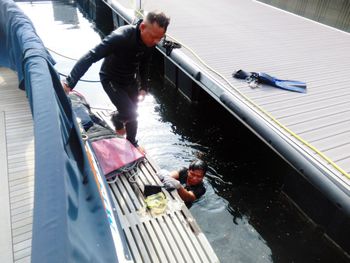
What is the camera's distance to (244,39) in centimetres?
697

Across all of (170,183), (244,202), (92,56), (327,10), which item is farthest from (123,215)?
(327,10)

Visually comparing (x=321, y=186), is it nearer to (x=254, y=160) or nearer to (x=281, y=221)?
(x=281, y=221)

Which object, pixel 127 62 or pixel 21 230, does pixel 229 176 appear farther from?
pixel 21 230

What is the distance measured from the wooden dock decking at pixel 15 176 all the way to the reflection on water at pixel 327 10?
13375mm

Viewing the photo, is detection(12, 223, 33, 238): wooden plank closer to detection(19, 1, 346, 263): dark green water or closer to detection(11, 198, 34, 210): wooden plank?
detection(11, 198, 34, 210): wooden plank

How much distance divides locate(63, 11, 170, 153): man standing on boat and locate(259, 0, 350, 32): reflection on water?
12.3 metres

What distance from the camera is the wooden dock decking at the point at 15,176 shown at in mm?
2342

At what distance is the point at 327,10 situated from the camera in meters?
13.4

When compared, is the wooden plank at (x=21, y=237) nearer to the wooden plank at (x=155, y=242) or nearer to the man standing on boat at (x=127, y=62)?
the wooden plank at (x=155, y=242)

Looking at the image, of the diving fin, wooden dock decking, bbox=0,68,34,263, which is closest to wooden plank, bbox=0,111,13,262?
wooden dock decking, bbox=0,68,34,263

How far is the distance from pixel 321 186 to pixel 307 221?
1055 millimetres

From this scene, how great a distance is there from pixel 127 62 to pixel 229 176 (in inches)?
97.6

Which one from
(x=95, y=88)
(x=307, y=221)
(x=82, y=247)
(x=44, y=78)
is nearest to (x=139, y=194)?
(x=44, y=78)

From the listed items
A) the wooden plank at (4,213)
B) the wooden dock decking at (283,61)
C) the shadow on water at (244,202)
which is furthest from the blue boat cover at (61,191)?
the wooden dock decking at (283,61)
